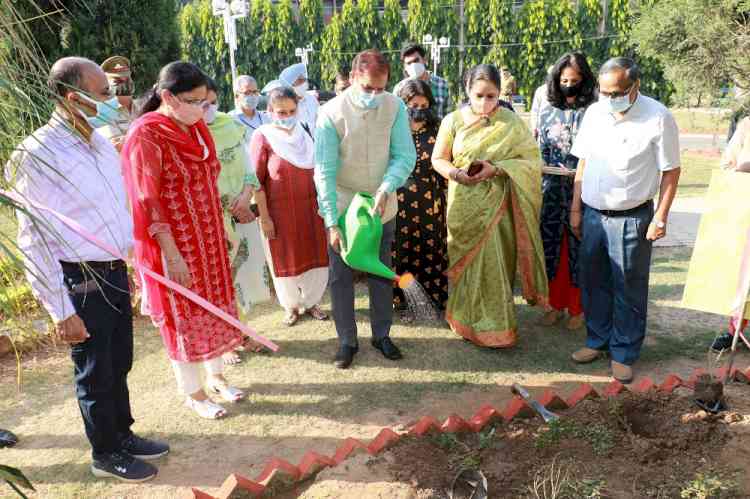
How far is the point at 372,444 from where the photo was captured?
2.65 metres

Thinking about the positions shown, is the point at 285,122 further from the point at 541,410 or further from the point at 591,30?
the point at 591,30

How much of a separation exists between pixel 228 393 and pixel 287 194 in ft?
4.67

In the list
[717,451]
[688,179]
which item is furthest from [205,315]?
[688,179]

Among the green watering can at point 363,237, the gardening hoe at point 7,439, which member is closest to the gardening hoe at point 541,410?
the green watering can at point 363,237

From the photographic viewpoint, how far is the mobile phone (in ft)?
12.5

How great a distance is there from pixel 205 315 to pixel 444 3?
2139 cm

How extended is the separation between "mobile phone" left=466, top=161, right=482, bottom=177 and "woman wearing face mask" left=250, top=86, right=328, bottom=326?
3.69 ft

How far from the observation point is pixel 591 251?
3.60 m

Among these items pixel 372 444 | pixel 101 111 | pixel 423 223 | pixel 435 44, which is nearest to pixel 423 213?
pixel 423 223

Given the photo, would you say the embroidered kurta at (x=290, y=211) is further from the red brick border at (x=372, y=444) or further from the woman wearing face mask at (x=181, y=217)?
the red brick border at (x=372, y=444)

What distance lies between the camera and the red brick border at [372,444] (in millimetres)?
2393

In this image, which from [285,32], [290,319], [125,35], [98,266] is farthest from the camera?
[285,32]

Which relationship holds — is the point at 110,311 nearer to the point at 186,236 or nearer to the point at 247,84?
the point at 186,236

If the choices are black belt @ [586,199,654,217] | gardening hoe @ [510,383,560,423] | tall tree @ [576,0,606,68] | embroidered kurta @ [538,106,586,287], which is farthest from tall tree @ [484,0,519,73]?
gardening hoe @ [510,383,560,423]
